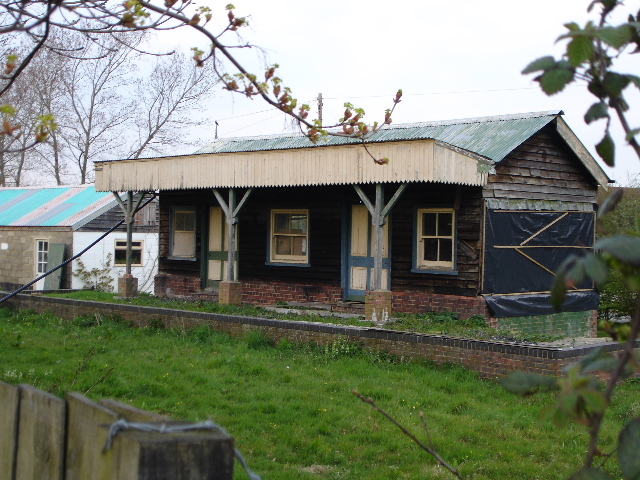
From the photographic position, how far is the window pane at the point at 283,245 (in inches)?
682

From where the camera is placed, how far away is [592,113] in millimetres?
1650

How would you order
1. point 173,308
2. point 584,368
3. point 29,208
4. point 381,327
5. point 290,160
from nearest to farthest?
point 584,368, point 381,327, point 290,160, point 173,308, point 29,208

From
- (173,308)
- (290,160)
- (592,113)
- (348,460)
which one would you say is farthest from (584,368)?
(173,308)

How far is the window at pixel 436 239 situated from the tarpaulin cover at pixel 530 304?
114cm

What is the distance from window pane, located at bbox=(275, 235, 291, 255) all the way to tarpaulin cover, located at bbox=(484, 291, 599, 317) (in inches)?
203

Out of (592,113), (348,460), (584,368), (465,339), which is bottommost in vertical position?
(348,460)

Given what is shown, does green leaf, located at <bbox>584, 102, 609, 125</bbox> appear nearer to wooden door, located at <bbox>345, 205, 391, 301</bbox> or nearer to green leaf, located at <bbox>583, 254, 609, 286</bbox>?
green leaf, located at <bbox>583, 254, 609, 286</bbox>

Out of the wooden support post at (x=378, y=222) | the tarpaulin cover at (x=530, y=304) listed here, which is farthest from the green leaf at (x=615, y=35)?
the tarpaulin cover at (x=530, y=304)

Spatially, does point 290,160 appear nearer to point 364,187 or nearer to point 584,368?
point 364,187

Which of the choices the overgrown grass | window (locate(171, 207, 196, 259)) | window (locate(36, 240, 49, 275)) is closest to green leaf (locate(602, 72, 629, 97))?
the overgrown grass

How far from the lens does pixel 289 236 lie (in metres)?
17.3

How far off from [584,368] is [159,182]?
623 inches

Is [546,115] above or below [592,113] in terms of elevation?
above

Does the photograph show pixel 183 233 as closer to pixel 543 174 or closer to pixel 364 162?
pixel 364 162
